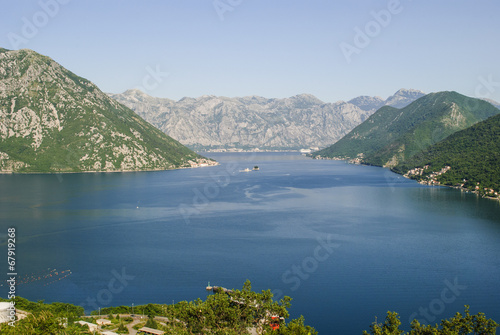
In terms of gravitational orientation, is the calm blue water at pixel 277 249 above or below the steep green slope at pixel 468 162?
below

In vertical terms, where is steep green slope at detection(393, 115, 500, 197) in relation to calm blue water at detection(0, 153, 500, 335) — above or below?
above

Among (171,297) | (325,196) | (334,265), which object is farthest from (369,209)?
(171,297)

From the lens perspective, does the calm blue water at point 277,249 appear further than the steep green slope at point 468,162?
No

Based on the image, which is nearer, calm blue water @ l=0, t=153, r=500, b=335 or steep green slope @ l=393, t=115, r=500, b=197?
calm blue water @ l=0, t=153, r=500, b=335

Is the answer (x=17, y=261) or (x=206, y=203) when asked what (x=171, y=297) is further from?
(x=206, y=203)

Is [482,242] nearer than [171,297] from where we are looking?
No
